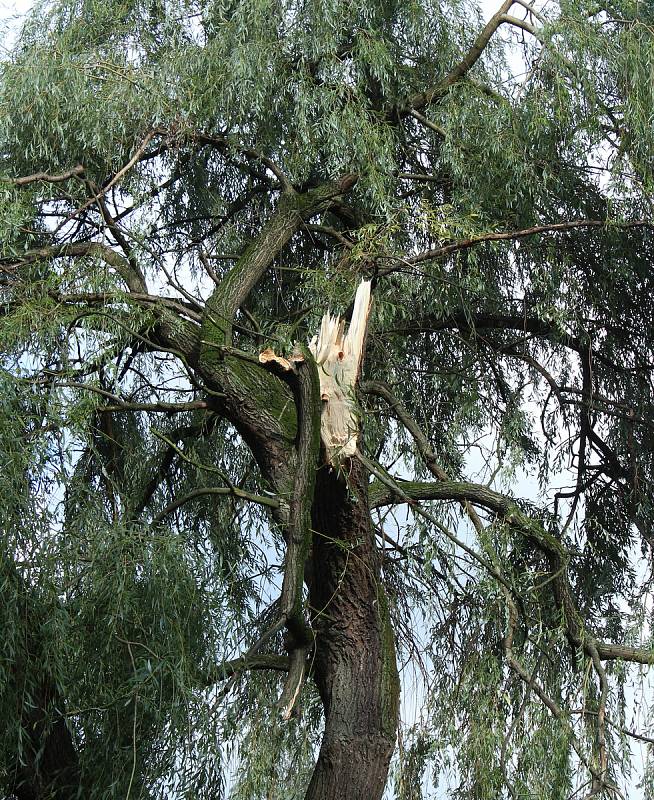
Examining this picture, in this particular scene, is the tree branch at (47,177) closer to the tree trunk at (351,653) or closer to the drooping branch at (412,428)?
the drooping branch at (412,428)

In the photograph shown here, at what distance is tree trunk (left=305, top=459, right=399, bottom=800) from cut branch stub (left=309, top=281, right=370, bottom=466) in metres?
0.22

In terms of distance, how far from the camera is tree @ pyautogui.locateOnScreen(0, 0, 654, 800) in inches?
140

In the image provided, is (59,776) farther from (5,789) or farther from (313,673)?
(313,673)

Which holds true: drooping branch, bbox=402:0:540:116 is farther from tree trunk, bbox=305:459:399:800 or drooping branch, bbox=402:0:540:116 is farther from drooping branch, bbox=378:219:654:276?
tree trunk, bbox=305:459:399:800

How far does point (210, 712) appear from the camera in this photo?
3.40 meters

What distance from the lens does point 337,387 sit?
3.59 m

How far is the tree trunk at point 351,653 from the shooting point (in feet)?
12.5

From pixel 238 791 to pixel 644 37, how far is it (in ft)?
11.9

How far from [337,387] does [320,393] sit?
0.13 metres

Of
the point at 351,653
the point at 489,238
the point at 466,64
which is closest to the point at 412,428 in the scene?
the point at 489,238

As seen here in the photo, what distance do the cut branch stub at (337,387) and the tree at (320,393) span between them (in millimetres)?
12

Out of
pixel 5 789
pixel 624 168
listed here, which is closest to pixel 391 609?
pixel 5 789

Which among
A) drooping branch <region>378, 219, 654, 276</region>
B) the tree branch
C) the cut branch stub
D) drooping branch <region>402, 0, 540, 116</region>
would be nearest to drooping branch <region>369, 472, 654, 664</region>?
the cut branch stub

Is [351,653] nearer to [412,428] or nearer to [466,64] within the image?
[412,428]
